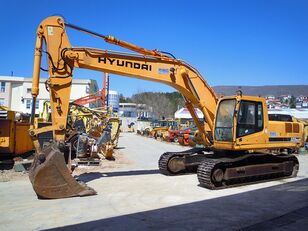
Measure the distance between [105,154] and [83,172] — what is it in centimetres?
405

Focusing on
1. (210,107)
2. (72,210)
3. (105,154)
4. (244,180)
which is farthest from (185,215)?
(105,154)

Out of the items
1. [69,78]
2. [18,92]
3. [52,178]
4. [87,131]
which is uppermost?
[18,92]

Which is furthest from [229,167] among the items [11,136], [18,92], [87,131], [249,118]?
[18,92]

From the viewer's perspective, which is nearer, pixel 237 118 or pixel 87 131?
pixel 237 118

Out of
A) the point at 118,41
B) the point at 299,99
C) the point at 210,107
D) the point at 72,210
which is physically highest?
the point at 299,99

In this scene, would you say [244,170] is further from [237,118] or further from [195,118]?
[195,118]

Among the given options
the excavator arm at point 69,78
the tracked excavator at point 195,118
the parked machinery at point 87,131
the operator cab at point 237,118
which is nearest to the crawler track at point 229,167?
the tracked excavator at point 195,118

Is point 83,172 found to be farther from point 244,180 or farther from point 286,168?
point 286,168

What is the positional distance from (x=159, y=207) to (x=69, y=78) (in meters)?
4.23

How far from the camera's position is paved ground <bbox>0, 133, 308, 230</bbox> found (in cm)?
635

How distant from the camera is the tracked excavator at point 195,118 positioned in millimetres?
8367

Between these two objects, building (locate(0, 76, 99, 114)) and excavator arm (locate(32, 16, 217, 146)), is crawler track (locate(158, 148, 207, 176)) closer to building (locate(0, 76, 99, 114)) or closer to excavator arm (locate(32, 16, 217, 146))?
excavator arm (locate(32, 16, 217, 146))

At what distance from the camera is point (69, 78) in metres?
9.34

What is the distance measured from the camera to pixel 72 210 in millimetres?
7152
